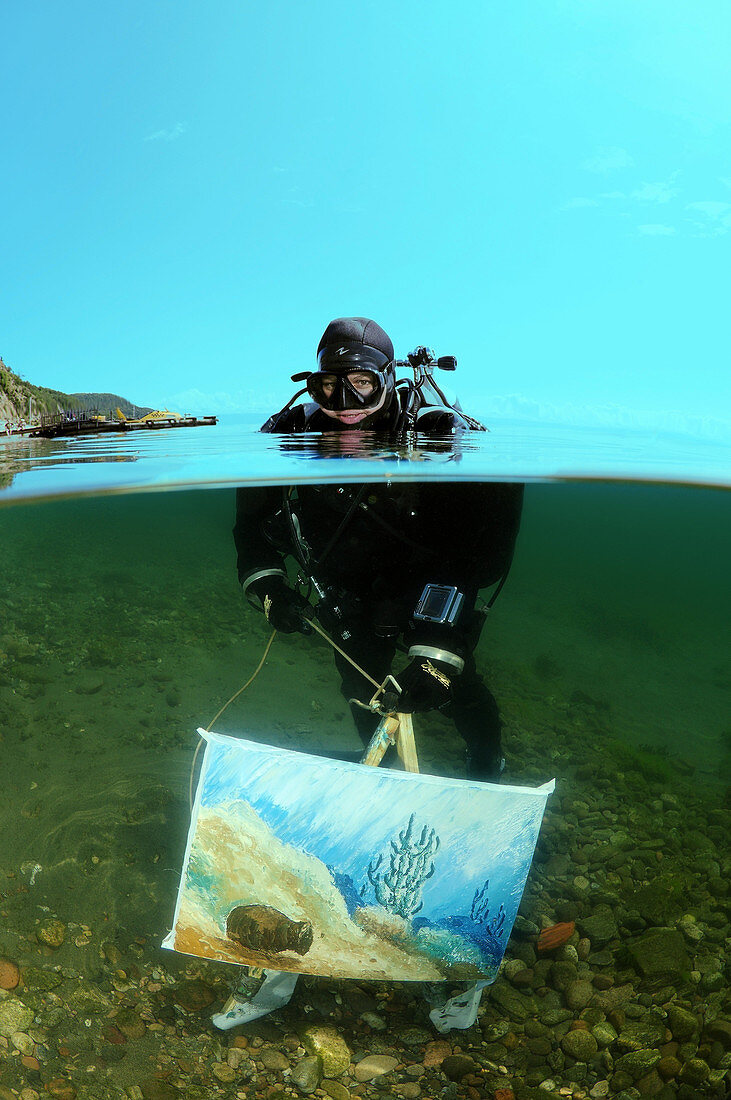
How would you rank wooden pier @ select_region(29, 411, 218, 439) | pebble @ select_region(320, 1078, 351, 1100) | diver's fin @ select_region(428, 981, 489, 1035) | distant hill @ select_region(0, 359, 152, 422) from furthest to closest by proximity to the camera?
wooden pier @ select_region(29, 411, 218, 439) → distant hill @ select_region(0, 359, 152, 422) → diver's fin @ select_region(428, 981, 489, 1035) → pebble @ select_region(320, 1078, 351, 1100)

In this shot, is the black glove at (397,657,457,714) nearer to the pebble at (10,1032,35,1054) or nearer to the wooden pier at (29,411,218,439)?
the pebble at (10,1032,35,1054)

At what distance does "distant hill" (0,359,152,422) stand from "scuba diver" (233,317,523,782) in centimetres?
261

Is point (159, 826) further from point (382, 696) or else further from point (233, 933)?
point (382, 696)

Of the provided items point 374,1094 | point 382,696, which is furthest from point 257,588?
point 374,1094

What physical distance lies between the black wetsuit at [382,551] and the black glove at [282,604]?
0.37 ft

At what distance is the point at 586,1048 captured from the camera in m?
2.97

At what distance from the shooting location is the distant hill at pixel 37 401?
5.20 m

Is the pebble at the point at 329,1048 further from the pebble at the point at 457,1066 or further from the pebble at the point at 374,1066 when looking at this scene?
the pebble at the point at 457,1066

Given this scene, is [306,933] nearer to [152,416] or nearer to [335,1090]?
[335,1090]

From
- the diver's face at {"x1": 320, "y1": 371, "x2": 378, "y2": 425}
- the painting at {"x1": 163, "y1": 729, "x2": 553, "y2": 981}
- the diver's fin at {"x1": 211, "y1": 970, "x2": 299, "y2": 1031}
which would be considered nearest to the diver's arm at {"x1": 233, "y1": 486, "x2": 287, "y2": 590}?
the diver's face at {"x1": 320, "y1": 371, "x2": 378, "y2": 425}

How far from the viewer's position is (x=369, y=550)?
13.2ft

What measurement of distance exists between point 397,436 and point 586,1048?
4.04m

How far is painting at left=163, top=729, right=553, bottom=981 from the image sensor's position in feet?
8.20

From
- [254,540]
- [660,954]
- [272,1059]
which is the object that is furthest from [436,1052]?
[254,540]
